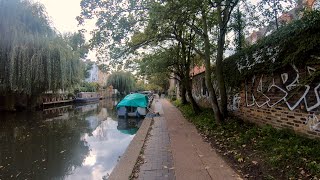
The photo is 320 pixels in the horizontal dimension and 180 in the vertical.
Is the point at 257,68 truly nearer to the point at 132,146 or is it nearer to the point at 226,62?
the point at 226,62

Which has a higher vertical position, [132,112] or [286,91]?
[286,91]

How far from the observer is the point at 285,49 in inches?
273

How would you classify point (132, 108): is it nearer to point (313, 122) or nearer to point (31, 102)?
point (31, 102)

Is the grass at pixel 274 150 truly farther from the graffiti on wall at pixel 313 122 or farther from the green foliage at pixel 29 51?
the green foliage at pixel 29 51

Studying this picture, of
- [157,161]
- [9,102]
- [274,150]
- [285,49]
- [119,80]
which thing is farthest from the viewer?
[119,80]

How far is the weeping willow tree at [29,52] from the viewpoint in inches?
803

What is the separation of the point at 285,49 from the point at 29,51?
1948 centimetres

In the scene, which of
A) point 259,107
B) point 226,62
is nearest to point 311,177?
point 259,107

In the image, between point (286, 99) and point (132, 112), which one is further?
point (132, 112)

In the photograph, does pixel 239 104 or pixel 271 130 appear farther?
pixel 239 104

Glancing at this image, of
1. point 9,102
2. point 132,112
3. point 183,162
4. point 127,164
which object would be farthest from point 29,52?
point 183,162

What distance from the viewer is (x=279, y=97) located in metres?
7.51

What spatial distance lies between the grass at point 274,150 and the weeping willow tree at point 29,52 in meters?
16.9

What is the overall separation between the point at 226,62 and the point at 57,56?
15.8 metres
